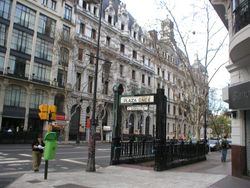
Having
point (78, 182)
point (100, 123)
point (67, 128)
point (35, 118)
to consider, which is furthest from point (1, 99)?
point (78, 182)

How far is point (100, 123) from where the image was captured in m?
45.9

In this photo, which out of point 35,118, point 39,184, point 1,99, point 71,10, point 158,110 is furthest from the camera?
point 71,10

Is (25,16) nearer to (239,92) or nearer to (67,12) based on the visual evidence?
(67,12)

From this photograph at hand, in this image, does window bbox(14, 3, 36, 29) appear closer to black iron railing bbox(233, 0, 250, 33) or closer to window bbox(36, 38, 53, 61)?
window bbox(36, 38, 53, 61)

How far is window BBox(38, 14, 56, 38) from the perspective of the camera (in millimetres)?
38625

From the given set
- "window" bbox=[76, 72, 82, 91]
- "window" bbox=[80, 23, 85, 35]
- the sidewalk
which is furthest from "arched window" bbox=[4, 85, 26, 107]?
the sidewalk

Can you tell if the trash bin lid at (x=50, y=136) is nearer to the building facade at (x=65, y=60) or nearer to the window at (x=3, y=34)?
the building facade at (x=65, y=60)

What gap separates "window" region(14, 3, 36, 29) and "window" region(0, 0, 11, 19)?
1.18m

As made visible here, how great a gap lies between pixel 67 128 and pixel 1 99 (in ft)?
30.1

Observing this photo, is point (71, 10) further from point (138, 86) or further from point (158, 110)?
point (158, 110)

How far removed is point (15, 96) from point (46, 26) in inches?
416

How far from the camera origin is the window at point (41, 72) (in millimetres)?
37353

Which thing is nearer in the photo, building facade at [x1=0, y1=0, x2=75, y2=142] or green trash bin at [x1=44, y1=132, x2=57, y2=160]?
green trash bin at [x1=44, y1=132, x2=57, y2=160]

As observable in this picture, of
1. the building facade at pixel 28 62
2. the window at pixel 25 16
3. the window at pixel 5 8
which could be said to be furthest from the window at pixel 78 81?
the window at pixel 5 8
